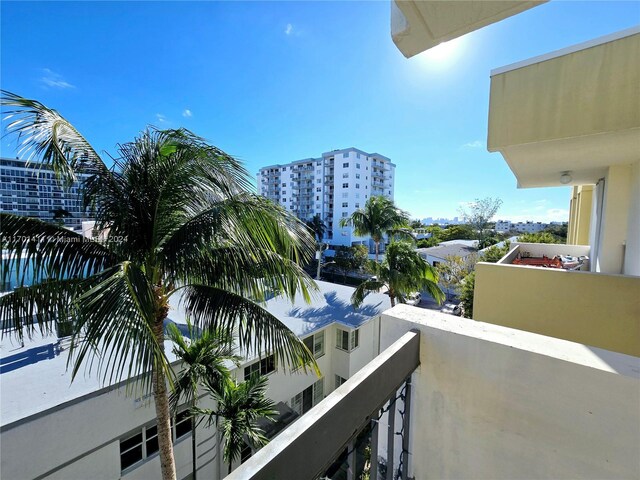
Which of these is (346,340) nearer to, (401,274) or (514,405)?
(401,274)

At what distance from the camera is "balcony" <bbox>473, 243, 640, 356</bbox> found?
3795mm

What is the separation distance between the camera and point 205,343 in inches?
245

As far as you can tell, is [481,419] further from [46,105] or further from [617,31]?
[46,105]

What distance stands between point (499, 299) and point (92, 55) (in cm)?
1034

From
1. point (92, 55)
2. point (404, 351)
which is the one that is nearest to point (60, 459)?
point (404, 351)

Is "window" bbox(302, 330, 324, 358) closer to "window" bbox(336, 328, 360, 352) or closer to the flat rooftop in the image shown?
"window" bbox(336, 328, 360, 352)

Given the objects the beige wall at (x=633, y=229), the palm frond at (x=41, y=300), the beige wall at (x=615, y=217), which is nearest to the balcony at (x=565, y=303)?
the beige wall at (x=633, y=229)

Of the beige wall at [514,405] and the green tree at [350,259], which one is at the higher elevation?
the beige wall at [514,405]

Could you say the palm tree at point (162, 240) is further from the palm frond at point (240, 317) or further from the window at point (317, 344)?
the window at point (317, 344)

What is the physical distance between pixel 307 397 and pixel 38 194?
37.1ft

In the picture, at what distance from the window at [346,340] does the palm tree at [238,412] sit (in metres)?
5.76

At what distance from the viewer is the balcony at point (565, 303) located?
12.5 feet

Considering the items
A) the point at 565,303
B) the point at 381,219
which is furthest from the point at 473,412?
the point at 381,219

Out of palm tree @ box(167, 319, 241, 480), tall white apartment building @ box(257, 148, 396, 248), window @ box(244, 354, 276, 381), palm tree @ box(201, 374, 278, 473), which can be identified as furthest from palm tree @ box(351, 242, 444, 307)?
tall white apartment building @ box(257, 148, 396, 248)
